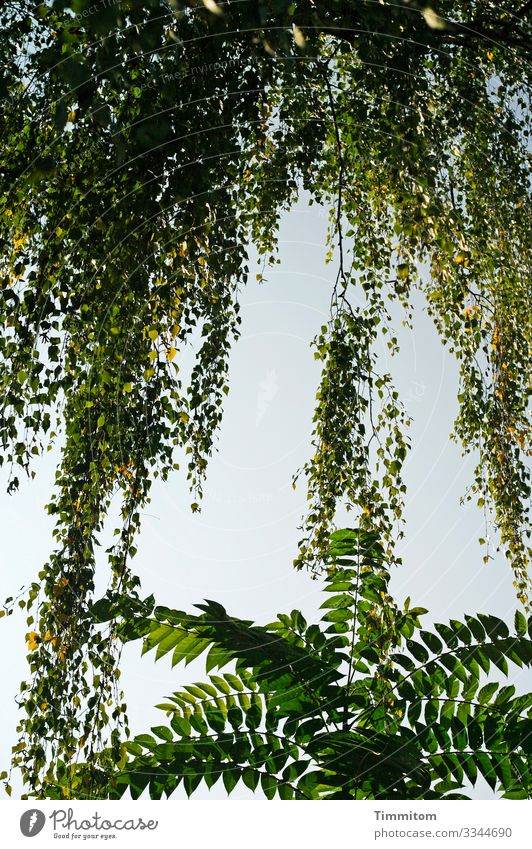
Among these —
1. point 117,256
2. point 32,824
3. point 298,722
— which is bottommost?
point 32,824

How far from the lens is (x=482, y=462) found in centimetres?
227

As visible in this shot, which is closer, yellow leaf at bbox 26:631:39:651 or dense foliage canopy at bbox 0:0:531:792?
dense foliage canopy at bbox 0:0:531:792

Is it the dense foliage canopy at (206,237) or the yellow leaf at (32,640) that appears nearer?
the dense foliage canopy at (206,237)

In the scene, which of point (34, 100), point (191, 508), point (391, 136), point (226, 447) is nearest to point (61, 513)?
point (191, 508)

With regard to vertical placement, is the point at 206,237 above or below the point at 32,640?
above

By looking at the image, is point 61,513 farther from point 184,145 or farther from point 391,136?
point 391,136

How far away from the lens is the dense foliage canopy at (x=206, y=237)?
1.38 metres

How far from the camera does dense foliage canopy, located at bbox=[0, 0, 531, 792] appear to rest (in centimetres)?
138

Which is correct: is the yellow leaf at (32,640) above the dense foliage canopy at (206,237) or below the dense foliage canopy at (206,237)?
below

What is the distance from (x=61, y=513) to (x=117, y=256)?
2.04 feet

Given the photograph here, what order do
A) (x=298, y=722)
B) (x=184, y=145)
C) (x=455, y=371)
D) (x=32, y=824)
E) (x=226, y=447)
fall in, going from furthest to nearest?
(x=455, y=371), (x=226, y=447), (x=184, y=145), (x=298, y=722), (x=32, y=824)

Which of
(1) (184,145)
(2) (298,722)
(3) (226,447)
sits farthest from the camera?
(3) (226,447)

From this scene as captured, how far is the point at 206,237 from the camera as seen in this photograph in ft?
5.01

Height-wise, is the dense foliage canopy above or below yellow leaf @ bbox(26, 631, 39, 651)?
above
